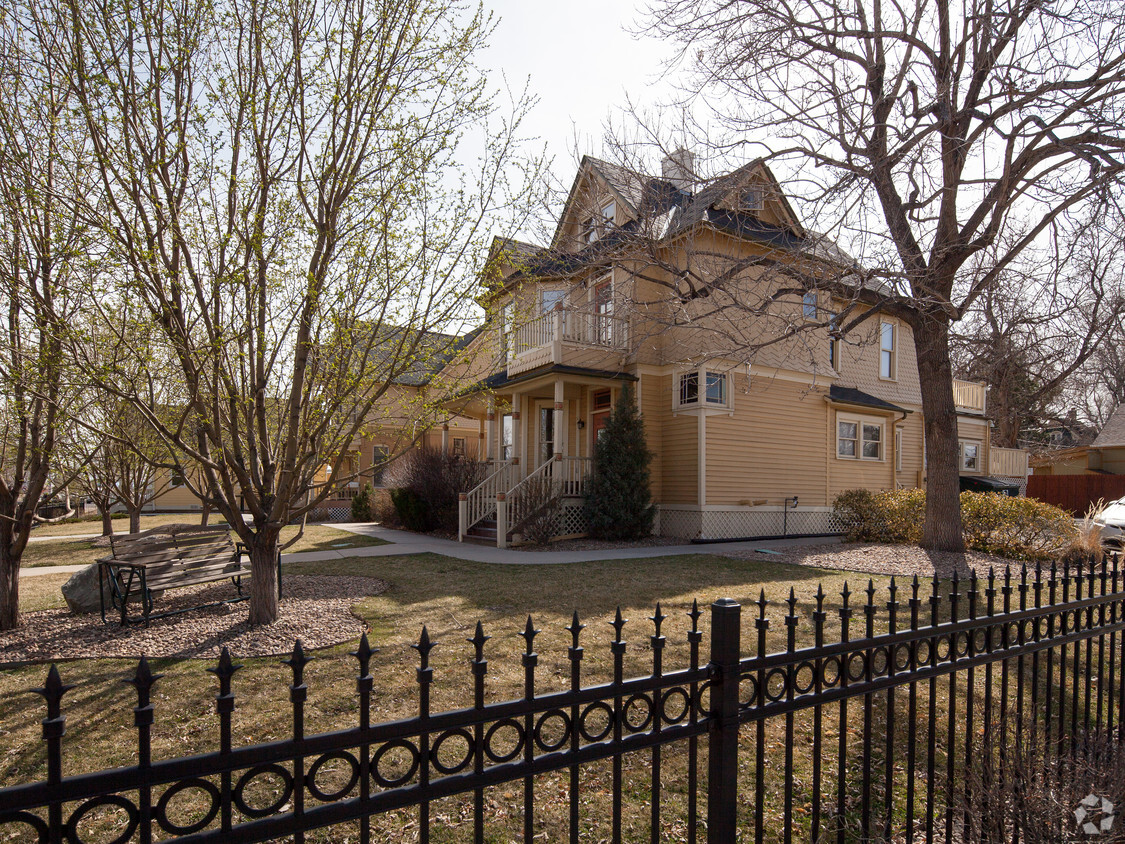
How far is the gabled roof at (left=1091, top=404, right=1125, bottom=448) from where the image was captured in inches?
1168

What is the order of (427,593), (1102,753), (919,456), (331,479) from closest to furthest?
1. (1102,753)
2. (331,479)
3. (427,593)
4. (919,456)

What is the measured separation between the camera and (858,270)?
7762 millimetres

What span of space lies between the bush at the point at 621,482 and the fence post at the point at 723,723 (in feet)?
41.7

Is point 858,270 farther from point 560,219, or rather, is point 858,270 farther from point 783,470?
point 783,470

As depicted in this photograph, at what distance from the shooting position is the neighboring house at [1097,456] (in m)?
30.3

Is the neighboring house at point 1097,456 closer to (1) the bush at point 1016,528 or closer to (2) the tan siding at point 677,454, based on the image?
(1) the bush at point 1016,528

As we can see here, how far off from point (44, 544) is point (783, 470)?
19174 millimetres

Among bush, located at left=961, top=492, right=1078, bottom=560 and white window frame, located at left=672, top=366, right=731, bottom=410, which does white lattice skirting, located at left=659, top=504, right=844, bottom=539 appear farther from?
bush, located at left=961, top=492, right=1078, bottom=560

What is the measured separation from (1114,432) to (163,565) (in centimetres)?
3840

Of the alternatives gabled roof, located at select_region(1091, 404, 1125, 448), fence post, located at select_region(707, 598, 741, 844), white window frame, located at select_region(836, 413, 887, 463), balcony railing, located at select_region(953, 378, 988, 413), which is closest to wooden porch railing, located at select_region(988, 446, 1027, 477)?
balcony railing, located at select_region(953, 378, 988, 413)

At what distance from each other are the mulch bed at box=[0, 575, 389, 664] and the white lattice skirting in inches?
384

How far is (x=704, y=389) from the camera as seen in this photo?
15516 millimetres

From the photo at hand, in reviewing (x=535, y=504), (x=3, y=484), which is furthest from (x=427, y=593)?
(x=535, y=504)

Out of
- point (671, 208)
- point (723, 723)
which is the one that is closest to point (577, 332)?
point (671, 208)
